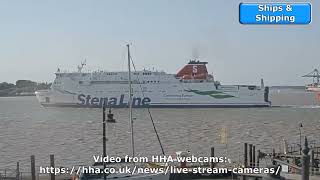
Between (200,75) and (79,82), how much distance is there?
19.9 metres

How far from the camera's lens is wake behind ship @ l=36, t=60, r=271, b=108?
77.8 m

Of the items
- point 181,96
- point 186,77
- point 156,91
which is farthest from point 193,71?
point 156,91

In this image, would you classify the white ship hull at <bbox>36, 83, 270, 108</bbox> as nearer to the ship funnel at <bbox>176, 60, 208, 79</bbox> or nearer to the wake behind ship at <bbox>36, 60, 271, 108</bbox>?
the wake behind ship at <bbox>36, 60, 271, 108</bbox>

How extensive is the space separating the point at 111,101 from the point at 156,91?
24.0 feet

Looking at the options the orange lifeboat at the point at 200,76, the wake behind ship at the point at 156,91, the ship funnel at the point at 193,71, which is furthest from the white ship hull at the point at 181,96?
the ship funnel at the point at 193,71

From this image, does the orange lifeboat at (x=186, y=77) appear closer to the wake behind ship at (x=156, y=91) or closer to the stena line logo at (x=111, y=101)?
the wake behind ship at (x=156, y=91)

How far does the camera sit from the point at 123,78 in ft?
264

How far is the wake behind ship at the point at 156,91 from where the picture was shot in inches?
3063

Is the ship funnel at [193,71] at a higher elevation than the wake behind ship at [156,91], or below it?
higher

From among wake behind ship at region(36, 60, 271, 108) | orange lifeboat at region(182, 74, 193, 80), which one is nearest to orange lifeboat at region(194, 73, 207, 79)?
wake behind ship at region(36, 60, 271, 108)

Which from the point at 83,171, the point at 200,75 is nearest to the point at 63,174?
the point at 83,171

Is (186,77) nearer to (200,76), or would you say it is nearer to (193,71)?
(193,71)

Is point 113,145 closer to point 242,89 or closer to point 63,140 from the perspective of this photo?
point 63,140

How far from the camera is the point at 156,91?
78625 mm
